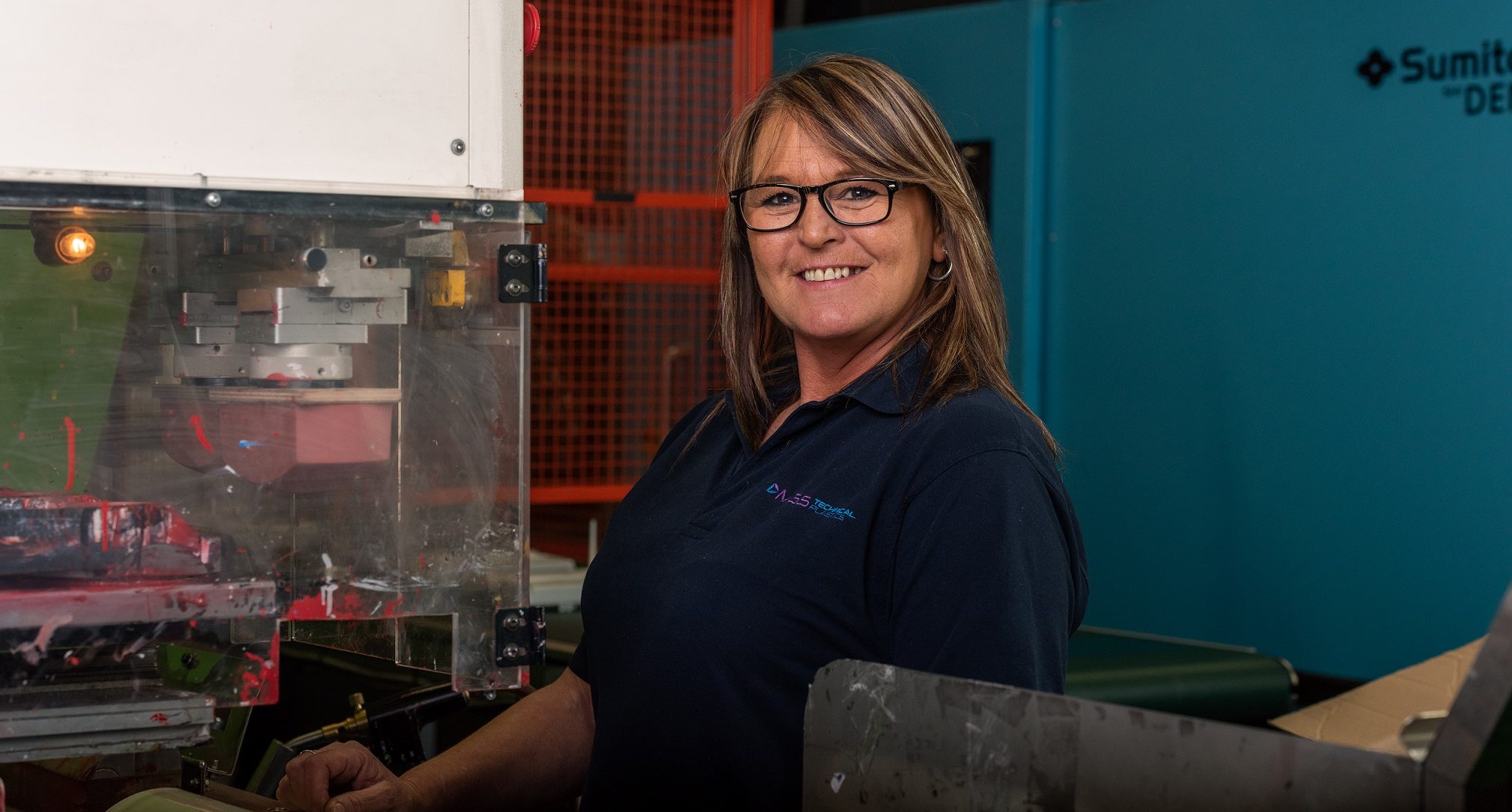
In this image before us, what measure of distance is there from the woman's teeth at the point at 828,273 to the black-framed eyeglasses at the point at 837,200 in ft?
0.17

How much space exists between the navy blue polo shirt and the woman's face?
7 cm

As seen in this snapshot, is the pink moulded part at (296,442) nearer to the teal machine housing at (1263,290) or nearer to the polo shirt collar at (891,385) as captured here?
the polo shirt collar at (891,385)

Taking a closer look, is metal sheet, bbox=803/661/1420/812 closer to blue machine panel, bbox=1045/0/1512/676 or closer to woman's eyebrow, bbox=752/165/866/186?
woman's eyebrow, bbox=752/165/866/186

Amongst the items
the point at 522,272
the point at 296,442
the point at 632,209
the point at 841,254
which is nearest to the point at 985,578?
the point at 841,254

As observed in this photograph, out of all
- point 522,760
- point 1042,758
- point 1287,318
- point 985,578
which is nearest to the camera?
point 1042,758

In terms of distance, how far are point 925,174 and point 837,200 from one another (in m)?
0.09

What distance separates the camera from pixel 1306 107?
3223 mm

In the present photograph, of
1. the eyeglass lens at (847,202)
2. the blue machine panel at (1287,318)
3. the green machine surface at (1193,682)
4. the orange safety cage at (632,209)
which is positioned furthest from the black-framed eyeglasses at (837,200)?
the blue machine panel at (1287,318)

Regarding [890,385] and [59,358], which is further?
[890,385]

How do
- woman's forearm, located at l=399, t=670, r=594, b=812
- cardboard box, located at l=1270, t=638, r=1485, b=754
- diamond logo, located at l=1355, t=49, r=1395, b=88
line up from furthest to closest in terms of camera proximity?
diamond logo, located at l=1355, t=49, r=1395, b=88
cardboard box, located at l=1270, t=638, r=1485, b=754
woman's forearm, located at l=399, t=670, r=594, b=812

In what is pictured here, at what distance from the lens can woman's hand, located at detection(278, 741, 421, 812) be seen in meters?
1.38

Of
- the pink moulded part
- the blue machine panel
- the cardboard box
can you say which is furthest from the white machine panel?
the blue machine panel

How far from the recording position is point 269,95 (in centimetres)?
122

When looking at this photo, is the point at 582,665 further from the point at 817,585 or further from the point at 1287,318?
the point at 1287,318
